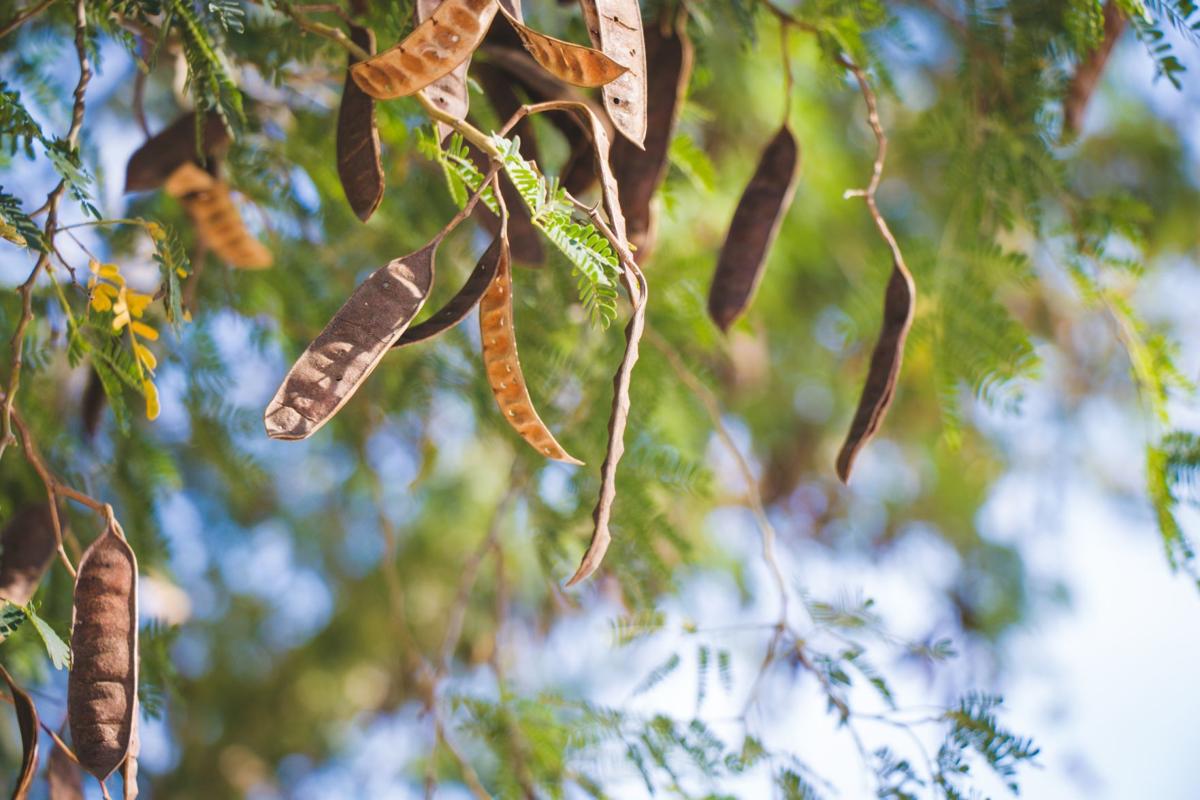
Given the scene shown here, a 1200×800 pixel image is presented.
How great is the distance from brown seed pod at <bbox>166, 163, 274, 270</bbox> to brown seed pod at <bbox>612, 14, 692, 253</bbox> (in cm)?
39

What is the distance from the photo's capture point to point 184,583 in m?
2.21

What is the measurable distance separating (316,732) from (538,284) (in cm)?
166

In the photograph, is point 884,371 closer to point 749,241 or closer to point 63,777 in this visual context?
point 749,241

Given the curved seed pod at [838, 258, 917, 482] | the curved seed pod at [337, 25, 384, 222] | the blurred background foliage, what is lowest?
the blurred background foliage

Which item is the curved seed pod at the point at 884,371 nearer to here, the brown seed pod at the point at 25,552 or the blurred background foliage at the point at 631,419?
the blurred background foliage at the point at 631,419

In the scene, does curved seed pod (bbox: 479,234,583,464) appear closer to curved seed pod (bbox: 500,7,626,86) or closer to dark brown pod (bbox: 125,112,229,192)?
curved seed pod (bbox: 500,7,626,86)

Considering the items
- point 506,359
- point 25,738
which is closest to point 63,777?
point 25,738

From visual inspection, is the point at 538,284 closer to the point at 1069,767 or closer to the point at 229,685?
the point at 1069,767

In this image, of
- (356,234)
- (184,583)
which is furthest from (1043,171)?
(184,583)

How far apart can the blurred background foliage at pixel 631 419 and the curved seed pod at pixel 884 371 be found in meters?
0.26

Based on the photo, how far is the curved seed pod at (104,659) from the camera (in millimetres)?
675

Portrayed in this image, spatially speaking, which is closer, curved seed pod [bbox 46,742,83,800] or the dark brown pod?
curved seed pod [bbox 46,742,83,800]

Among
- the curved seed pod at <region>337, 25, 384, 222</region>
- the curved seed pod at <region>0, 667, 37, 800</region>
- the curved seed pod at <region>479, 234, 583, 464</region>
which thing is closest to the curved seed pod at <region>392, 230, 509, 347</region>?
the curved seed pod at <region>479, 234, 583, 464</region>

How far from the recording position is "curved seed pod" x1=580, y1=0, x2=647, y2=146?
0.65 m
